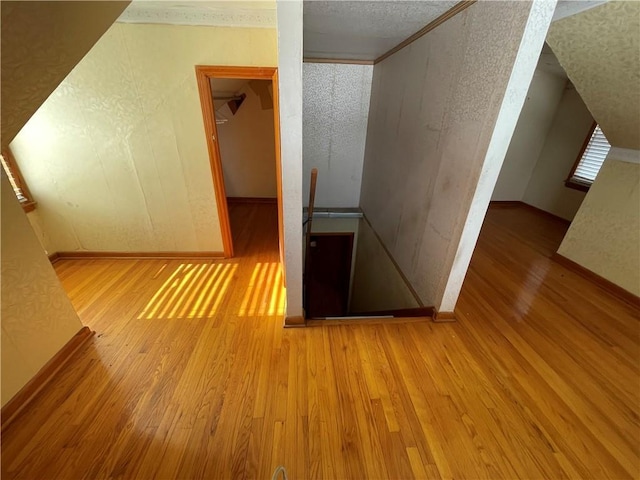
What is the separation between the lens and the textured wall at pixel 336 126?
10.5 feet

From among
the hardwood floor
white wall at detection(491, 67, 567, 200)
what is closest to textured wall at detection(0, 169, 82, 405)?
the hardwood floor

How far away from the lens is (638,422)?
1.31m

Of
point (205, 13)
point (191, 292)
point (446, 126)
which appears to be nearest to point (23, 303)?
point (191, 292)

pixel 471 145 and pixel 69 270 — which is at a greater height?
pixel 471 145

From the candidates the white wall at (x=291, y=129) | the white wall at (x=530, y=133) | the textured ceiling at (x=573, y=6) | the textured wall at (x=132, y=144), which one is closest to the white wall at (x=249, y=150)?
the textured wall at (x=132, y=144)

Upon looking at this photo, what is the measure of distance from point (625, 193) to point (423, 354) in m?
2.50

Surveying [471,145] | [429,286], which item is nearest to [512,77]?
[471,145]

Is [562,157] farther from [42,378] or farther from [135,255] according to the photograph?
[42,378]

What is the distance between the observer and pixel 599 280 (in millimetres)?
2418

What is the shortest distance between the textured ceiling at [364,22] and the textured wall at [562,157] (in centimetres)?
355

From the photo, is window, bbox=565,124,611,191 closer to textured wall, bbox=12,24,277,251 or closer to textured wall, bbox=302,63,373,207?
textured wall, bbox=302,63,373,207

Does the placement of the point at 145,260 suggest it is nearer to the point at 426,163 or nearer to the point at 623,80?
the point at 426,163

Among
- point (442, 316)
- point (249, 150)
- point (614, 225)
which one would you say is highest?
point (249, 150)

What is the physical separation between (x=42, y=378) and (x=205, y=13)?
106 inches
